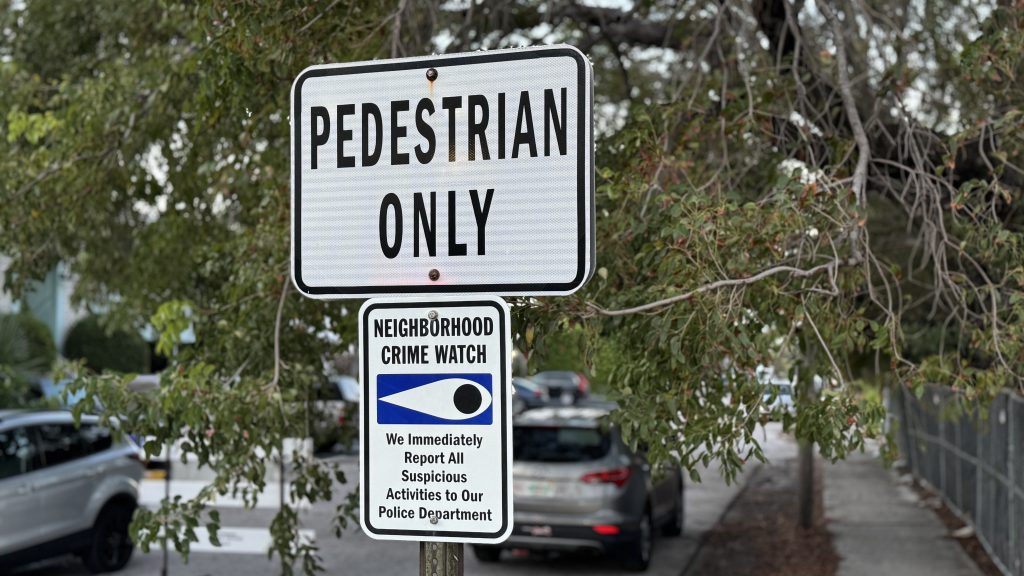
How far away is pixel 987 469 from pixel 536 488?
464 centimetres

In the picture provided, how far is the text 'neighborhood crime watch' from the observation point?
264cm

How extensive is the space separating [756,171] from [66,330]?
27503 millimetres

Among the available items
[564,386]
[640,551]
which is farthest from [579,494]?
[564,386]

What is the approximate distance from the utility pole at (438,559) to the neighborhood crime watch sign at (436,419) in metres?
0.07

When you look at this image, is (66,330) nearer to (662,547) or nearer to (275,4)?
(662,547)

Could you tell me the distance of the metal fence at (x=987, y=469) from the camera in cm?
973

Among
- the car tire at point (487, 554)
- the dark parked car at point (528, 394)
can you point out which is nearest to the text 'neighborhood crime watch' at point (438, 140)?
the car tire at point (487, 554)

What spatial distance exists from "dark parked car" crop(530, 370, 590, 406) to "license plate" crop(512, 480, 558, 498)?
3300cm

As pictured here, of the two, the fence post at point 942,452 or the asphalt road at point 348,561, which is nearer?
the asphalt road at point 348,561

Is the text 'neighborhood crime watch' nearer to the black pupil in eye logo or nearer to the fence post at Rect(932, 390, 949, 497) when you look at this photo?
the black pupil in eye logo

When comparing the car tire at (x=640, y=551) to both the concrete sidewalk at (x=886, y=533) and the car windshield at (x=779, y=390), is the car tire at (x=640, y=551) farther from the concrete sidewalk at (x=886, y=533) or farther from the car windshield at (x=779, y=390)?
the car windshield at (x=779, y=390)

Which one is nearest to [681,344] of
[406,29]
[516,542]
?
[406,29]

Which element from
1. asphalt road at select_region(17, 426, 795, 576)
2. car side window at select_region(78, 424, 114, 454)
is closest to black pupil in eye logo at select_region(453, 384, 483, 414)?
asphalt road at select_region(17, 426, 795, 576)

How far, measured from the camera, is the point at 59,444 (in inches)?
439
